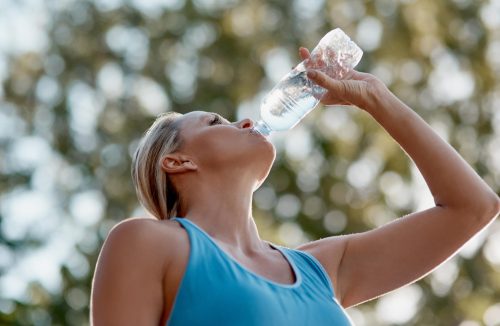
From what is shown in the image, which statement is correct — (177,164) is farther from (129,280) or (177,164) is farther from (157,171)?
(129,280)

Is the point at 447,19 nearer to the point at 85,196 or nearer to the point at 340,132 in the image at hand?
the point at 340,132

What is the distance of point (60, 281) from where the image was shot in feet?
45.1

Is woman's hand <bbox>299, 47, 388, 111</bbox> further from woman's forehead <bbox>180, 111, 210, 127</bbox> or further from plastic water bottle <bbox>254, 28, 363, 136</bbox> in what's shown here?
woman's forehead <bbox>180, 111, 210, 127</bbox>

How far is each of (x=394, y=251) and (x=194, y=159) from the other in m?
0.56

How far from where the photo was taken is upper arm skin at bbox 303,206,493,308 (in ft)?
10.9

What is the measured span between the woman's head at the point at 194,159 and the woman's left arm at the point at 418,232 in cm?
25

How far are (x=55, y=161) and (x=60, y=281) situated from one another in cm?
280

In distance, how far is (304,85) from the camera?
13.5 feet

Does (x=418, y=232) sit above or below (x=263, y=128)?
below

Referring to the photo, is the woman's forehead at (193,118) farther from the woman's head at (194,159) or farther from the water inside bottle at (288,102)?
the water inside bottle at (288,102)

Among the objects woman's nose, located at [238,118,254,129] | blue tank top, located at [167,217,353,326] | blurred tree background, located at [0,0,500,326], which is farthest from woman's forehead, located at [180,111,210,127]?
blurred tree background, located at [0,0,500,326]

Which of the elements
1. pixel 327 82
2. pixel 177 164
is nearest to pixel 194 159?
pixel 177 164

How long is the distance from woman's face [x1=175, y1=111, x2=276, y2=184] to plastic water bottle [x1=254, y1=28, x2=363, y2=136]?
0.22m

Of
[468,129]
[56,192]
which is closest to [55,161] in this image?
[56,192]
